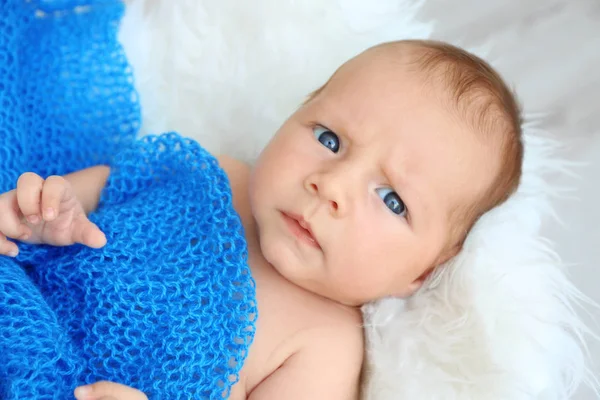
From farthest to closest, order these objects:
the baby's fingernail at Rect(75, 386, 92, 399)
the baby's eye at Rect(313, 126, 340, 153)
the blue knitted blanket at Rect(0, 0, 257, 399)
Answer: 1. the baby's eye at Rect(313, 126, 340, 153)
2. the blue knitted blanket at Rect(0, 0, 257, 399)
3. the baby's fingernail at Rect(75, 386, 92, 399)

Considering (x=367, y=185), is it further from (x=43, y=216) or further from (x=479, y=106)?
(x=43, y=216)

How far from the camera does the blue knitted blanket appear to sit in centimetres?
100

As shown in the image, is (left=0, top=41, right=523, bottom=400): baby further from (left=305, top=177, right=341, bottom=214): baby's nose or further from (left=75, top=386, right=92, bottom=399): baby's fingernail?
(left=75, top=386, right=92, bottom=399): baby's fingernail

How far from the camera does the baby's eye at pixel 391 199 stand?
1082 mm

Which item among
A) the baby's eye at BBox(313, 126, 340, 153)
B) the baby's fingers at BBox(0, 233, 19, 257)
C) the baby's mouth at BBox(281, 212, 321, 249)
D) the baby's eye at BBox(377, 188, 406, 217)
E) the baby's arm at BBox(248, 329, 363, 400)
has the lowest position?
the baby's arm at BBox(248, 329, 363, 400)

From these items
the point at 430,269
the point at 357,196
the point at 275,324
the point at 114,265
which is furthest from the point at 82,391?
the point at 430,269

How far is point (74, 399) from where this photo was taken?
99 cm

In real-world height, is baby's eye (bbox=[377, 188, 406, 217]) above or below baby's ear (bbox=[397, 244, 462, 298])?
above

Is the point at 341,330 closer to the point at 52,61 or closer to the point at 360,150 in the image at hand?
the point at 360,150

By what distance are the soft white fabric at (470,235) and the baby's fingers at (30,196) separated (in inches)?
20.4

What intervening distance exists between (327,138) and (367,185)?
12 centimetres

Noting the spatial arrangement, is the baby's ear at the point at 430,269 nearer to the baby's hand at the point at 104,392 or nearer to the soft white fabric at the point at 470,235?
the soft white fabric at the point at 470,235

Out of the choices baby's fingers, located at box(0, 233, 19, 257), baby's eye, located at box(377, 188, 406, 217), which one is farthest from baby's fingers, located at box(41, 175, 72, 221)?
baby's eye, located at box(377, 188, 406, 217)

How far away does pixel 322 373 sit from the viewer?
3.70ft
